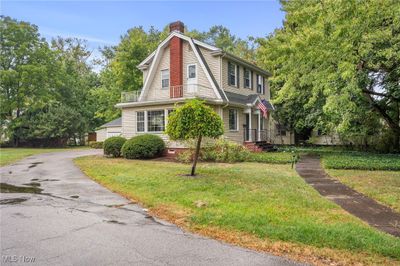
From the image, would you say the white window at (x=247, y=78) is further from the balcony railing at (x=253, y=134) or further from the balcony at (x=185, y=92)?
the balcony at (x=185, y=92)

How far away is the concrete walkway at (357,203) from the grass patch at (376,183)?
25cm

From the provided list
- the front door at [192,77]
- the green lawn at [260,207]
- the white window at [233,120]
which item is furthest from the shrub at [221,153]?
the front door at [192,77]

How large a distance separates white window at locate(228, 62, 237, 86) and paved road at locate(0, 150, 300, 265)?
43.9 feet

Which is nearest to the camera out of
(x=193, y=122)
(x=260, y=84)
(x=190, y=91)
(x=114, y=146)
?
(x=193, y=122)

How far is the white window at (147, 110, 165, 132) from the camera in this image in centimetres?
1905

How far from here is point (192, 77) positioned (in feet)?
63.2

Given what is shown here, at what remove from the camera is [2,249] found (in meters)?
4.59

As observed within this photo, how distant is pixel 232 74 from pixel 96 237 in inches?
655

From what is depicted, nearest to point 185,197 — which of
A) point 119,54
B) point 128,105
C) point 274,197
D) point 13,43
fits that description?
point 274,197

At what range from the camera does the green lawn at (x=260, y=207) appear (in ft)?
16.0

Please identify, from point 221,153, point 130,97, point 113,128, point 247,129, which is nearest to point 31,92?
point 113,128

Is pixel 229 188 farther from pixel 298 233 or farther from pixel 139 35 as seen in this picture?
pixel 139 35

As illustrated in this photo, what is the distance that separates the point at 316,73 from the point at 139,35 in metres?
25.1

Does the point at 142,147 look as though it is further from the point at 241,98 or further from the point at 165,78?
the point at 241,98
